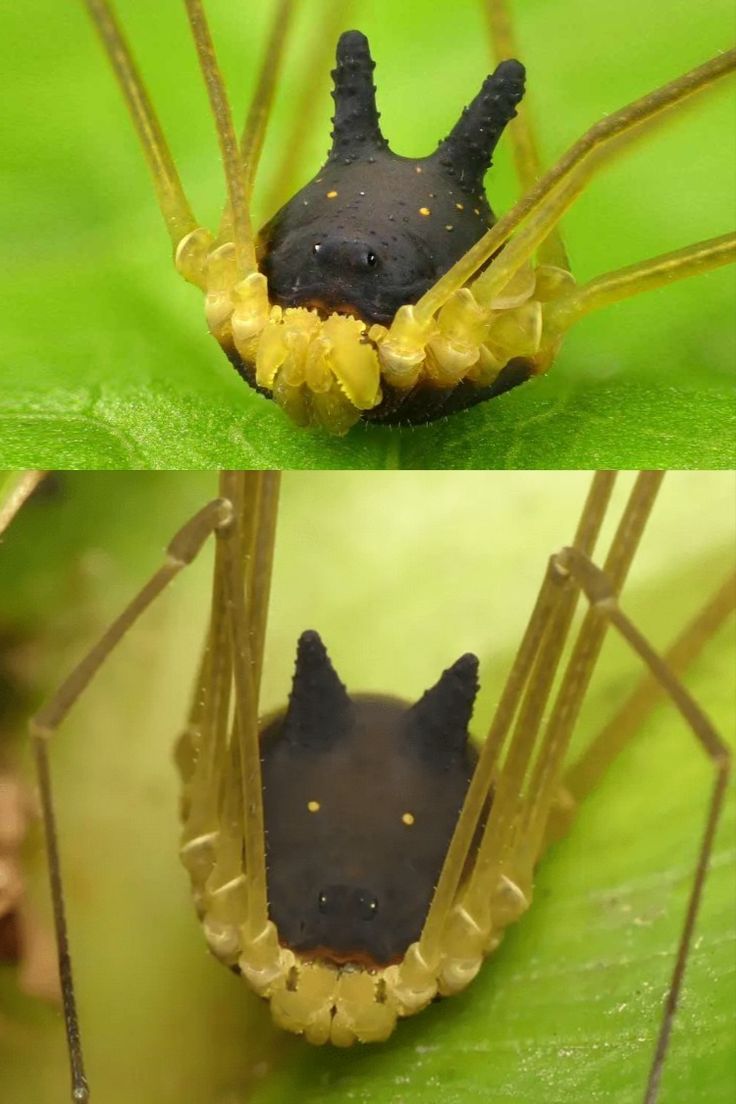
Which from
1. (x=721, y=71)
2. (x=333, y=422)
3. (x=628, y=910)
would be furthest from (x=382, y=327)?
(x=628, y=910)

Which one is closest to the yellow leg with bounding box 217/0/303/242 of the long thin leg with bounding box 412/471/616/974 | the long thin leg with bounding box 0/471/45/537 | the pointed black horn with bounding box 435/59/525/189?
the pointed black horn with bounding box 435/59/525/189

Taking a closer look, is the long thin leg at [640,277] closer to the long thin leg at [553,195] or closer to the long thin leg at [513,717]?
the long thin leg at [553,195]

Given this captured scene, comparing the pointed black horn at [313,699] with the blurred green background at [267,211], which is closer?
the pointed black horn at [313,699]

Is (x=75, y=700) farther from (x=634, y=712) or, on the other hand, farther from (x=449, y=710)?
(x=634, y=712)

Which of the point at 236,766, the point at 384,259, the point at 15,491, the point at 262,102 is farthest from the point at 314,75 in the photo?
the point at 236,766

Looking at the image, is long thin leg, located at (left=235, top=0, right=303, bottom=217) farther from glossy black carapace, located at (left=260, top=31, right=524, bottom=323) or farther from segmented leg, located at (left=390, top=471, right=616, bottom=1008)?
segmented leg, located at (left=390, top=471, right=616, bottom=1008)

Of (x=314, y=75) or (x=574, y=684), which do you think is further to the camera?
(x=314, y=75)

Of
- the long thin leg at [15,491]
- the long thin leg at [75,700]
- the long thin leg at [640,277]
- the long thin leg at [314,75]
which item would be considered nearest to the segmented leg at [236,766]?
the long thin leg at [75,700]
